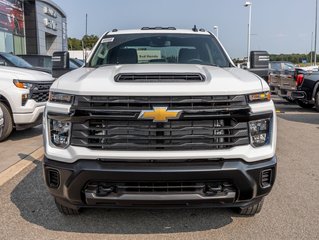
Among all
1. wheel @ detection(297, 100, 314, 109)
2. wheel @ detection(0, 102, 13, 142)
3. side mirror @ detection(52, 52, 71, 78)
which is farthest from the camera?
wheel @ detection(297, 100, 314, 109)

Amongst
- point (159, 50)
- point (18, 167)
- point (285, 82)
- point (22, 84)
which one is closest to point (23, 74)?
point (22, 84)

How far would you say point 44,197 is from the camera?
4473mm

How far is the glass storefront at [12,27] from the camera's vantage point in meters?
27.1

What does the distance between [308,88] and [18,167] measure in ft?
31.2

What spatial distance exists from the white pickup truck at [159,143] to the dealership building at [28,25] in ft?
83.4

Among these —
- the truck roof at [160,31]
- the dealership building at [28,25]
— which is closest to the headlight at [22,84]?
the truck roof at [160,31]

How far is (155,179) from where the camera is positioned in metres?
3.16

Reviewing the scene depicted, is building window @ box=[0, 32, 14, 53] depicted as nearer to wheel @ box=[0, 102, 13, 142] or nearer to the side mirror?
wheel @ box=[0, 102, 13, 142]

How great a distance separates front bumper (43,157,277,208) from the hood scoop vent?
699mm

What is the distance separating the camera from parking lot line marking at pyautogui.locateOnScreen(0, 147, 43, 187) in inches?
201

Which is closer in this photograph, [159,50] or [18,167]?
[159,50]

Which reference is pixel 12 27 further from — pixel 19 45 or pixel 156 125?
pixel 156 125

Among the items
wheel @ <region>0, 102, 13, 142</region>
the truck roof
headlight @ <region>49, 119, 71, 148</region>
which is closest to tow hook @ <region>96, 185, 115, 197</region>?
headlight @ <region>49, 119, 71, 148</region>

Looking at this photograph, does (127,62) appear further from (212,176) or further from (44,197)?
(212,176)
